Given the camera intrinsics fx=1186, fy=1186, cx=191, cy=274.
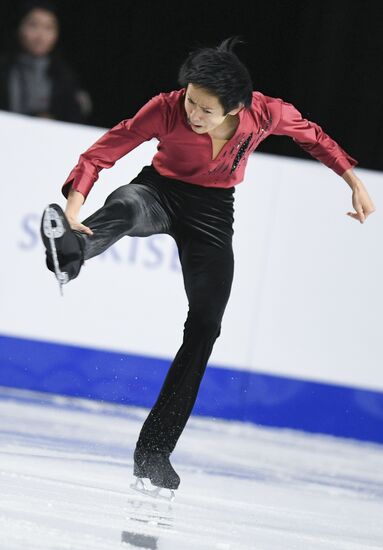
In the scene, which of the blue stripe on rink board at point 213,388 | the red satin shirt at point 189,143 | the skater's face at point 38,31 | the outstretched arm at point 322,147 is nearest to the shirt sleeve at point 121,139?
the red satin shirt at point 189,143

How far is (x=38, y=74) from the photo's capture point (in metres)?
6.66

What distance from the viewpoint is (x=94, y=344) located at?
621cm

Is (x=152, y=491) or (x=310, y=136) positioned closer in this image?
(x=152, y=491)

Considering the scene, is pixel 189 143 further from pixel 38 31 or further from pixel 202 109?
pixel 38 31

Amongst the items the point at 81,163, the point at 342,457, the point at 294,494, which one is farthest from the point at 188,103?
the point at 342,457

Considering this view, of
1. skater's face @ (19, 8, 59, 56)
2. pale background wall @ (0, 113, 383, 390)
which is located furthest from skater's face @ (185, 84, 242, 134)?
skater's face @ (19, 8, 59, 56)

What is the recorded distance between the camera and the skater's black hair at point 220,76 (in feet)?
12.5

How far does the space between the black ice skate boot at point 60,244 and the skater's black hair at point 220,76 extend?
622mm

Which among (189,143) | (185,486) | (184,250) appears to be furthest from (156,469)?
(189,143)

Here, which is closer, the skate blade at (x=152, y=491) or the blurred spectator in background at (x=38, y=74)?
the skate blade at (x=152, y=491)

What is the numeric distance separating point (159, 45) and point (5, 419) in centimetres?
324

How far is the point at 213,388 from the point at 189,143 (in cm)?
246

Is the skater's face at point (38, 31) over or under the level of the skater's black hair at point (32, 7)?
under

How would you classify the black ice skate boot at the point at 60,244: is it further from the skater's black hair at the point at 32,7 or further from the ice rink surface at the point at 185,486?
the skater's black hair at the point at 32,7
